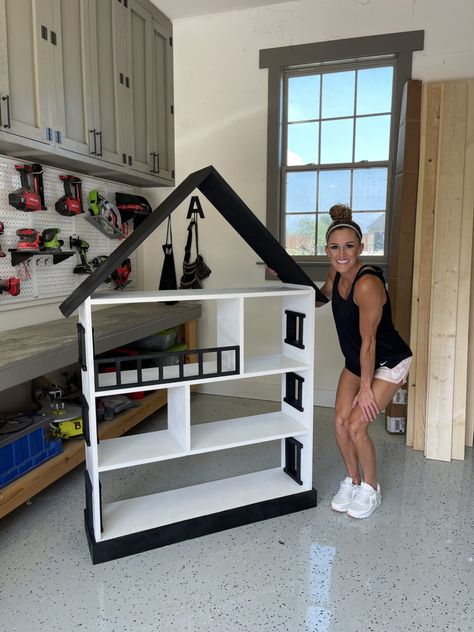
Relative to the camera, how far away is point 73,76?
2.82 metres

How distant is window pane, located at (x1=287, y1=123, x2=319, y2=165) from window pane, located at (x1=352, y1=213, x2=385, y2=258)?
2.01 ft

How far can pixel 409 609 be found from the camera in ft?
5.58

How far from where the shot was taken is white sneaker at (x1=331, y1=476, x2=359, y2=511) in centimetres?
234

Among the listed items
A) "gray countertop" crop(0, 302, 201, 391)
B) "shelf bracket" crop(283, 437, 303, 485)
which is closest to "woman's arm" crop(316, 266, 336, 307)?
"shelf bracket" crop(283, 437, 303, 485)

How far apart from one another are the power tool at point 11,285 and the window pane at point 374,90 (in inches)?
111

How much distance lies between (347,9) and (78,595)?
403 cm

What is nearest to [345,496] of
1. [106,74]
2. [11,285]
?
[11,285]

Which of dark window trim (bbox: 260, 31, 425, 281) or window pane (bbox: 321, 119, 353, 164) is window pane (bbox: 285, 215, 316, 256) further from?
window pane (bbox: 321, 119, 353, 164)

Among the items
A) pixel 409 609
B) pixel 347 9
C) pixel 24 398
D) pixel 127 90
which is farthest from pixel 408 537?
pixel 347 9

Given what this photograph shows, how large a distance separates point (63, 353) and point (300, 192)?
2.46 metres

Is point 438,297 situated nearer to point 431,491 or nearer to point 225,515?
point 431,491

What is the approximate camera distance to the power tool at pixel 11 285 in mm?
2688

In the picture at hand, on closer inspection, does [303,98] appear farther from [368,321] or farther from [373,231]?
[368,321]

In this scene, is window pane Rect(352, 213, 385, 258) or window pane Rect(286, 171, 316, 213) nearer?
window pane Rect(352, 213, 385, 258)
